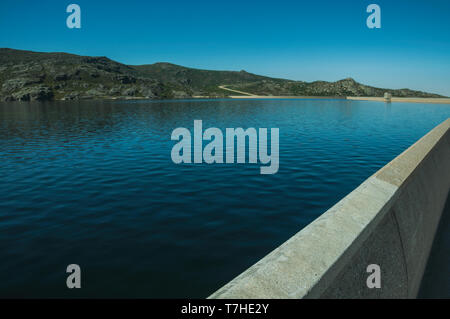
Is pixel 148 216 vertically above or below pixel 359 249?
below

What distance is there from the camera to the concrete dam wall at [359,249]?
13.2ft

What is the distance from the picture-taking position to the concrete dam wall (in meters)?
4.04

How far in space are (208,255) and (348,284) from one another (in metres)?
4.30

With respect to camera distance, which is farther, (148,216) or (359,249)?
(148,216)

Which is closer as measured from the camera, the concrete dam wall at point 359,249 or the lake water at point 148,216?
the concrete dam wall at point 359,249

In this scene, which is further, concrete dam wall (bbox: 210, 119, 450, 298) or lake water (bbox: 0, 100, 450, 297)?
lake water (bbox: 0, 100, 450, 297)

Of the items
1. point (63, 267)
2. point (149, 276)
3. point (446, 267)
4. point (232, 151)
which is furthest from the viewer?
point (232, 151)

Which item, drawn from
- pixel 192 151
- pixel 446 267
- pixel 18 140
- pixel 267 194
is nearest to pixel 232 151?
pixel 192 151

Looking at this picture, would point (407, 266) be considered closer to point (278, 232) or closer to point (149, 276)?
point (278, 232)

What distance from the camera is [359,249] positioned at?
541 centimetres
